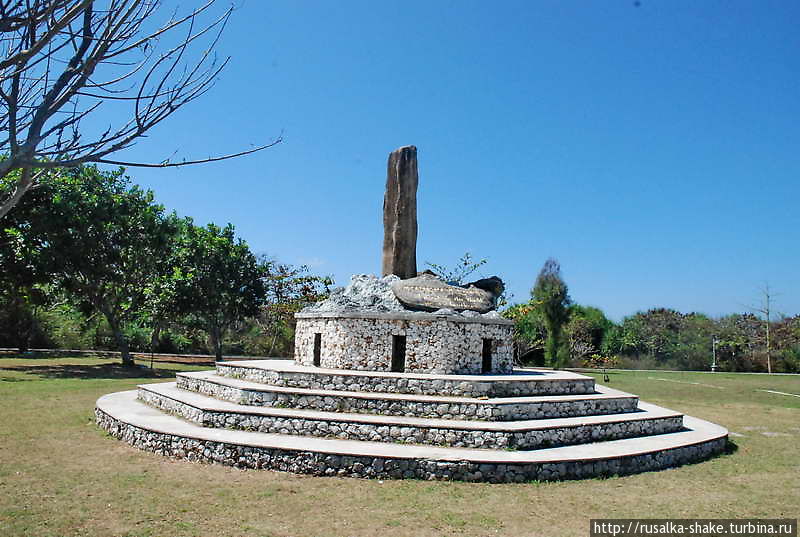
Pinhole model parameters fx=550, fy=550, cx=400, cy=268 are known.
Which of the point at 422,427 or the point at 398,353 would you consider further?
the point at 398,353

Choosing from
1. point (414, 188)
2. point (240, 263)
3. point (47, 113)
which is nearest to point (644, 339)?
point (240, 263)

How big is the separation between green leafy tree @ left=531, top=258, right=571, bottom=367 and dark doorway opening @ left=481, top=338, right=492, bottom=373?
19.7 meters

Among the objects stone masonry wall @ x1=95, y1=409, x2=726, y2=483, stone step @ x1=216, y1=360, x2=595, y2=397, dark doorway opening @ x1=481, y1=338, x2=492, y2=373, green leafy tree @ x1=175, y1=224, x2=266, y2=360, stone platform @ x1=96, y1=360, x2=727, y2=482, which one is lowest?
stone masonry wall @ x1=95, y1=409, x2=726, y2=483

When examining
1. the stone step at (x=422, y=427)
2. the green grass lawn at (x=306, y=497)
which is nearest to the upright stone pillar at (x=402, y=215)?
the stone step at (x=422, y=427)

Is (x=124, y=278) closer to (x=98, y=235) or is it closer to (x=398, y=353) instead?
(x=98, y=235)

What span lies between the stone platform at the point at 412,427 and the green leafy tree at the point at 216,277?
15766mm

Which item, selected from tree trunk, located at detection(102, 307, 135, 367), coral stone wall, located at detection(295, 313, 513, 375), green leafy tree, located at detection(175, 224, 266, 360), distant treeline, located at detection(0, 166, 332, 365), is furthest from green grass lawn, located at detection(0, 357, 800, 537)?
green leafy tree, located at detection(175, 224, 266, 360)

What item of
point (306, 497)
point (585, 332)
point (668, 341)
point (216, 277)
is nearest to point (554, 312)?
point (585, 332)

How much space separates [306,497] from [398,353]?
531 cm

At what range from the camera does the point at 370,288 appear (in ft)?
43.4

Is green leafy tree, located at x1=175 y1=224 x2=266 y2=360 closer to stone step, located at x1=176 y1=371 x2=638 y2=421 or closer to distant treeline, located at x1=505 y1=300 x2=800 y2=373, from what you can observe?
distant treeline, located at x1=505 y1=300 x2=800 y2=373

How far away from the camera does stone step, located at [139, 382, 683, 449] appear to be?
8.66 metres

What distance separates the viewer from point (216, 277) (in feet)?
90.0

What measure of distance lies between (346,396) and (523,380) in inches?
139
